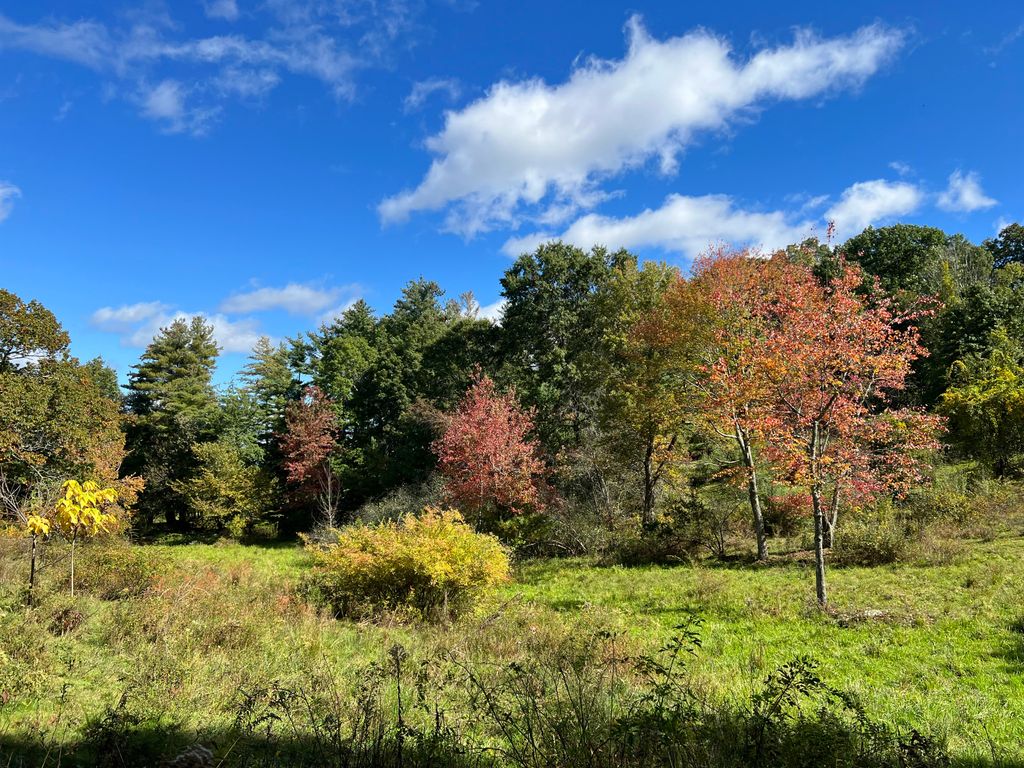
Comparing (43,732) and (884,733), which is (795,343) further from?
(43,732)

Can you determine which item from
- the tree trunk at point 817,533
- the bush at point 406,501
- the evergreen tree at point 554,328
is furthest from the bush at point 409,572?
the evergreen tree at point 554,328

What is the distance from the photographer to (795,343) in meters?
9.95

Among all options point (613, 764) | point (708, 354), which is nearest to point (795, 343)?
point (708, 354)

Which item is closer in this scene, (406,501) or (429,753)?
(429,753)

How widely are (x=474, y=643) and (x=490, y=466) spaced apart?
426 inches

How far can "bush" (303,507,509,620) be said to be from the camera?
9688 millimetres

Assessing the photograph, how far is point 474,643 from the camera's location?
7.71 metres

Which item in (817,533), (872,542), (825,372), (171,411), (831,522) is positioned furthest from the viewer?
(171,411)

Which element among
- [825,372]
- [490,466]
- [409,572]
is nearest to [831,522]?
[825,372]

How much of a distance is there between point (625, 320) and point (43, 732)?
1773 centimetres

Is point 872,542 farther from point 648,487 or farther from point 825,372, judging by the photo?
point 648,487

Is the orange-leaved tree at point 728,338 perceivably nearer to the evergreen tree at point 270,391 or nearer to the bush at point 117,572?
the bush at point 117,572

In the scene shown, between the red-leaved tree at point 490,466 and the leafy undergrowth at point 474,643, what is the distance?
18.3 ft

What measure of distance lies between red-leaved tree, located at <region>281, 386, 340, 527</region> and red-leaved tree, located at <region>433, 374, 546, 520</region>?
32.9 ft
